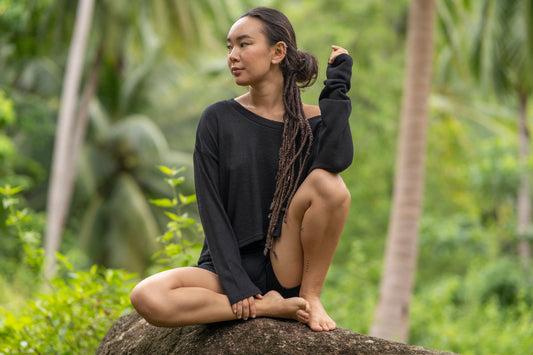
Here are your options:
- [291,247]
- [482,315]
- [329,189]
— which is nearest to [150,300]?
[291,247]

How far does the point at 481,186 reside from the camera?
1168 cm

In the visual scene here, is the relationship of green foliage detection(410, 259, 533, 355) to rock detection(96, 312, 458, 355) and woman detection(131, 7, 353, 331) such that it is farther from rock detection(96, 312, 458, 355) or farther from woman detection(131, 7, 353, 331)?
woman detection(131, 7, 353, 331)

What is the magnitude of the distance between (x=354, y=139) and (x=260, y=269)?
1215 cm

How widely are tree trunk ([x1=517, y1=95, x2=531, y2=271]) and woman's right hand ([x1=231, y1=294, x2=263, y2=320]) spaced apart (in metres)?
9.85

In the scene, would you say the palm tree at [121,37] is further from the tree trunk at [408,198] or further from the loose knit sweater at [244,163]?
the loose knit sweater at [244,163]

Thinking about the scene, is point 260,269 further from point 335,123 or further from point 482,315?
point 482,315

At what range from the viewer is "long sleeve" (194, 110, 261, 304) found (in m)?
2.73

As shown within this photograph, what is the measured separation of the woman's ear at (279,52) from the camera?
292 centimetres

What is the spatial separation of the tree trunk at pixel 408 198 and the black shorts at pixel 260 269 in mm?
4453

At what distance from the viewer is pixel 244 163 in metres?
2.87

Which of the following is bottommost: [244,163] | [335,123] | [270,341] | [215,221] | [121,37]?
[270,341]

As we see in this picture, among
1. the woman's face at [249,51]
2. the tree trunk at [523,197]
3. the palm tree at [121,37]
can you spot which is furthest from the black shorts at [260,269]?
the tree trunk at [523,197]

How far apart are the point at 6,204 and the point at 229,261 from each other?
1.66 m

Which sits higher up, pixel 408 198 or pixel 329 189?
pixel 329 189
